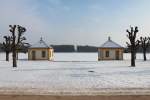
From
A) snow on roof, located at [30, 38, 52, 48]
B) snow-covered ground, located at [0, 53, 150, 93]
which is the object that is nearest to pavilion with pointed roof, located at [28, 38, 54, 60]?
snow on roof, located at [30, 38, 52, 48]

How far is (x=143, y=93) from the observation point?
43.9ft

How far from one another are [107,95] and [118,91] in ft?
3.93

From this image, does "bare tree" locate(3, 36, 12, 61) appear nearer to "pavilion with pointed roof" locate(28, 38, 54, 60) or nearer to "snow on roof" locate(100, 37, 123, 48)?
"pavilion with pointed roof" locate(28, 38, 54, 60)

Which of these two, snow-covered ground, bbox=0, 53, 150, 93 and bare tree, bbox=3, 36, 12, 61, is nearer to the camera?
snow-covered ground, bbox=0, 53, 150, 93

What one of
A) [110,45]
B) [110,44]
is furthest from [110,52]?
[110,44]

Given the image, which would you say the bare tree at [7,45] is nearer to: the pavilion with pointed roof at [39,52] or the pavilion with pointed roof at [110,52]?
the pavilion with pointed roof at [39,52]

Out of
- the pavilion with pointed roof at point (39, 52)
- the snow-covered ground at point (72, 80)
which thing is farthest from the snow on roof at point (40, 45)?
the snow-covered ground at point (72, 80)

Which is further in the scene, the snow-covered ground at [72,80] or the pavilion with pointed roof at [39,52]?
the pavilion with pointed roof at [39,52]

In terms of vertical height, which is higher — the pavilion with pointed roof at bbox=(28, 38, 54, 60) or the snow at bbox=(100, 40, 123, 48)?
the snow at bbox=(100, 40, 123, 48)

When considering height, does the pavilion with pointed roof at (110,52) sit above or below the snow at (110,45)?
below

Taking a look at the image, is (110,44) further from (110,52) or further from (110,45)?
(110,52)

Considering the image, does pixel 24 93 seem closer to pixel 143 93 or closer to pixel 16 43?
pixel 143 93

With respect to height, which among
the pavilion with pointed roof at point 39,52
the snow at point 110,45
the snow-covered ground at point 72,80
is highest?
the snow at point 110,45

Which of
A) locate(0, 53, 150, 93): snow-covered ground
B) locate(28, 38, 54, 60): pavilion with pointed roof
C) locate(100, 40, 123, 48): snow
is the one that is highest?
locate(100, 40, 123, 48): snow
